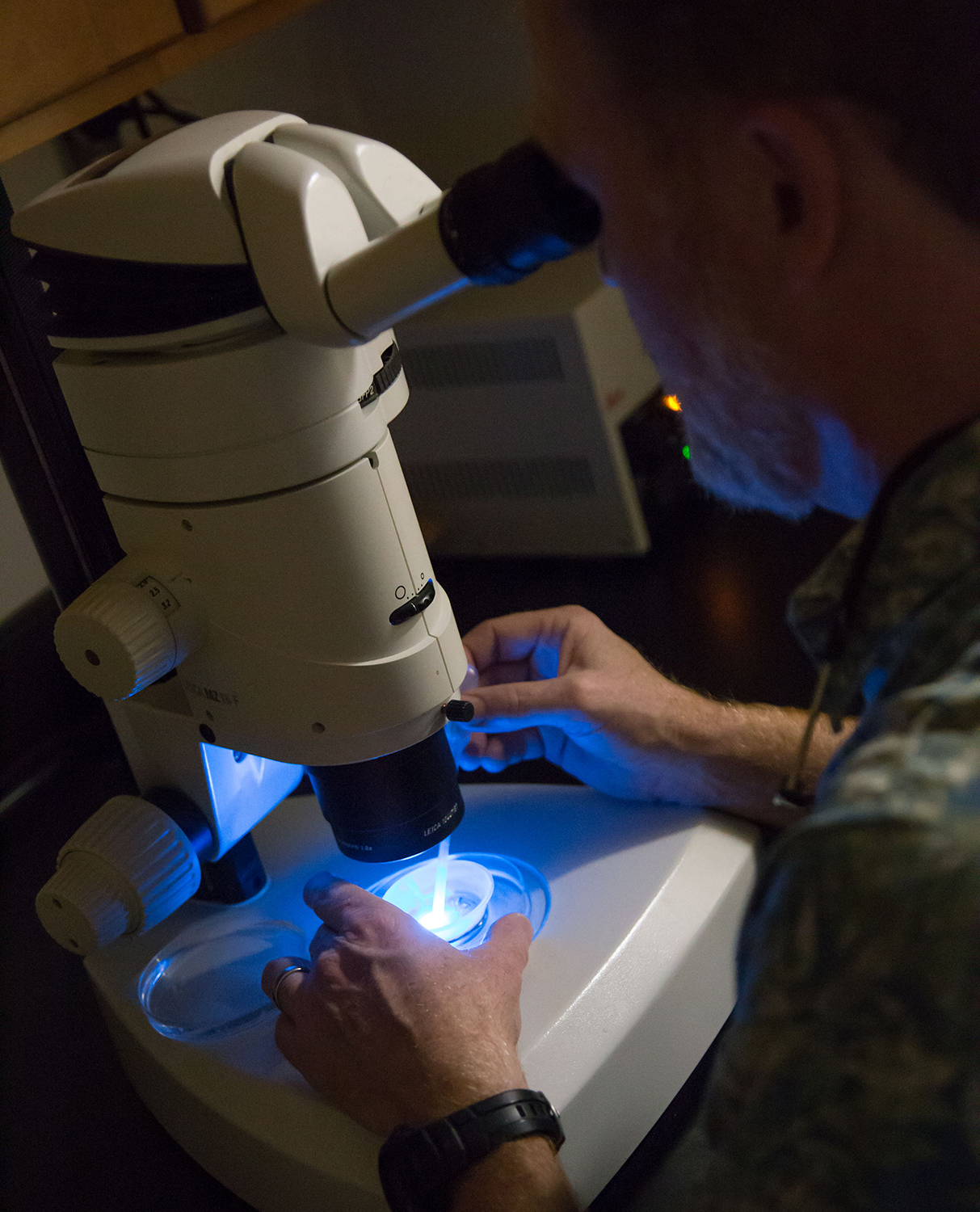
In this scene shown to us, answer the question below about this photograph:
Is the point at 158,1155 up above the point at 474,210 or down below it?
below

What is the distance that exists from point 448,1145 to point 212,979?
272mm

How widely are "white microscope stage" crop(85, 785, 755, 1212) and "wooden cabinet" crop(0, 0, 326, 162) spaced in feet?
2.02

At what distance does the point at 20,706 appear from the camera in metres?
1.35

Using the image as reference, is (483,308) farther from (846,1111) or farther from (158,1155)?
(846,1111)

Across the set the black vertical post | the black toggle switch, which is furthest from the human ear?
the black vertical post

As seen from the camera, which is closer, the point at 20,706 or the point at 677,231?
the point at 677,231

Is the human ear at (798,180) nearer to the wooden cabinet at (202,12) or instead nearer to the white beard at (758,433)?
the white beard at (758,433)

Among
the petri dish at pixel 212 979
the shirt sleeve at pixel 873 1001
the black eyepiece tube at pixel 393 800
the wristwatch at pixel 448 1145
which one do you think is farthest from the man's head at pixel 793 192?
the petri dish at pixel 212 979

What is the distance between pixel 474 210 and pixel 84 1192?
76 centimetres

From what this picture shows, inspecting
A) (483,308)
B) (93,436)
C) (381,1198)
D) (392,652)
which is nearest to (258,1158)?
(381,1198)

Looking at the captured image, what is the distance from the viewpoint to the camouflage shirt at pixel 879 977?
0.42 meters

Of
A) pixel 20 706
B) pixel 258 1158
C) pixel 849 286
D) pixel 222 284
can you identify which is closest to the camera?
pixel 849 286

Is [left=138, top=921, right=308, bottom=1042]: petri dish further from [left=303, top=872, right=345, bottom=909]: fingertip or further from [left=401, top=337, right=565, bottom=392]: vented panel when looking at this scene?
[left=401, top=337, right=565, bottom=392]: vented panel

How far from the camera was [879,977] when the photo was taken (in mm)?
430
